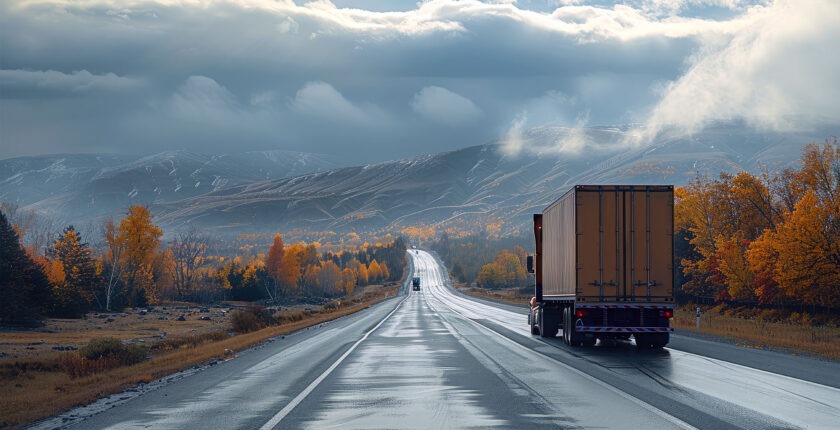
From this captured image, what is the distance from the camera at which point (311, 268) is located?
17612 cm

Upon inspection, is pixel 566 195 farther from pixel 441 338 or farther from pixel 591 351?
pixel 441 338

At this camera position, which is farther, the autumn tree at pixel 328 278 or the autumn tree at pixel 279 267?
the autumn tree at pixel 328 278

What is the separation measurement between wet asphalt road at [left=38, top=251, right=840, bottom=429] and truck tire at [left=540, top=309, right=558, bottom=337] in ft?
17.8

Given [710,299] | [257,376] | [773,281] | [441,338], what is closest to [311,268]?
[710,299]

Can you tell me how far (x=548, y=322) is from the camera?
1173 inches

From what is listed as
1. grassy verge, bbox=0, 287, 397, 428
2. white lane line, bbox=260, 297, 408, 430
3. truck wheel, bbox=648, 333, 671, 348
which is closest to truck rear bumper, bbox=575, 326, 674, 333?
truck wheel, bbox=648, 333, 671, 348

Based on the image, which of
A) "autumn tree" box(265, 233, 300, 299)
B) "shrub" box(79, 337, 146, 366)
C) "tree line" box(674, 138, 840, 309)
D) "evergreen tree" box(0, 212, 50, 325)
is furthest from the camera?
"autumn tree" box(265, 233, 300, 299)

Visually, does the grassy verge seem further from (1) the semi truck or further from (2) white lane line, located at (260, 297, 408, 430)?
(1) the semi truck

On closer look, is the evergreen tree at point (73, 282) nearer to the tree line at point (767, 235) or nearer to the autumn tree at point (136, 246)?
the autumn tree at point (136, 246)

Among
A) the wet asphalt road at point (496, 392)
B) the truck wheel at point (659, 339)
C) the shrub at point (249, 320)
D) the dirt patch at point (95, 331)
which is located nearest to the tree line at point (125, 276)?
the dirt patch at point (95, 331)

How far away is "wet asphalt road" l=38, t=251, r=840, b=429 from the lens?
1137 centimetres

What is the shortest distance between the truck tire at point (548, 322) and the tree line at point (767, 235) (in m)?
27.7

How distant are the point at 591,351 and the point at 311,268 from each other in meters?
156

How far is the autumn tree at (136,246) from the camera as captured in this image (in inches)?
3971
